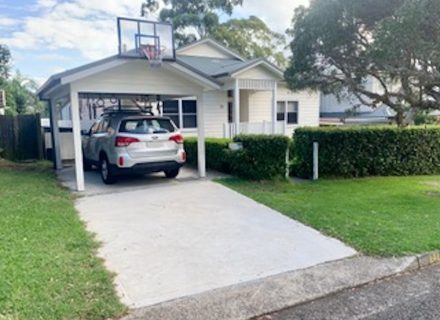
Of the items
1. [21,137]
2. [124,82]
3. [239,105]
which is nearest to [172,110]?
[239,105]

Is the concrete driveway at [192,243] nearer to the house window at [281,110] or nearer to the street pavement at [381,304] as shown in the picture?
the street pavement at [381,304]

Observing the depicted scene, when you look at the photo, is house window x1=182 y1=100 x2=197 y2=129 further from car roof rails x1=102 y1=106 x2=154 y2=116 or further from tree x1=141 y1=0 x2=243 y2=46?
tree x1=141 y1=0 x2=243 y2=46

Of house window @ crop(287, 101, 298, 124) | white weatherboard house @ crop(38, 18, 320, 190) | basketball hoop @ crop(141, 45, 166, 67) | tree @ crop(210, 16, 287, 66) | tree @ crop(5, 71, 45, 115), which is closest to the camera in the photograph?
white weatherboard house @ crop(38, 18, 320, 190)

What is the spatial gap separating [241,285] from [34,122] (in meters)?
13.9

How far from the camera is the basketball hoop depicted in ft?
28.2

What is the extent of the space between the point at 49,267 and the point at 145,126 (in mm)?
5082

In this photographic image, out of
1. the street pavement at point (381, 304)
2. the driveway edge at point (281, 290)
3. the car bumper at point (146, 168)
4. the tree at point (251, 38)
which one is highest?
the tree at point (251, 38)

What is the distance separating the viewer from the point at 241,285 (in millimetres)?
3791

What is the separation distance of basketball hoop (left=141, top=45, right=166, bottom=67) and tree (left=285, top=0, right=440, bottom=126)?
3525mm

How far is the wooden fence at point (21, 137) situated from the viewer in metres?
14.4

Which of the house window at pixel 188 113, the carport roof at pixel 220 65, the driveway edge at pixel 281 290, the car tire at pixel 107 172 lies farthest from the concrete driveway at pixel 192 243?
the house window at pixel 188 113

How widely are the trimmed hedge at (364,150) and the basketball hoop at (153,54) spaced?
14.5 feet

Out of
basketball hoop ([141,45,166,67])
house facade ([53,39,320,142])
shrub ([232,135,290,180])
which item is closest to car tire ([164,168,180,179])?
shrub ([232,135,290,180])

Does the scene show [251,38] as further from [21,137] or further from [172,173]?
[172,173]
